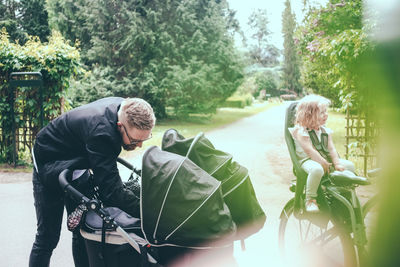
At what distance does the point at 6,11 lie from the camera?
2945 cm

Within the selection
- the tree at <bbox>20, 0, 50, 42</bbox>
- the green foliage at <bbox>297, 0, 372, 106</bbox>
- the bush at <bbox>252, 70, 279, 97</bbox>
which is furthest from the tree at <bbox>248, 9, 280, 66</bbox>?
the green foliage at <bbox>297, 0, 372, 106</bbox>

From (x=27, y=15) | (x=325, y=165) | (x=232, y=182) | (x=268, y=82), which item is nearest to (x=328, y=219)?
(x=325, y=165)

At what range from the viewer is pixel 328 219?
10.9 feet

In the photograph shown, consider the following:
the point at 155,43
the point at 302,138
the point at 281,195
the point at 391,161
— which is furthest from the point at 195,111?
the point at 391,161

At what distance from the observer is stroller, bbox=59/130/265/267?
2.34 metres

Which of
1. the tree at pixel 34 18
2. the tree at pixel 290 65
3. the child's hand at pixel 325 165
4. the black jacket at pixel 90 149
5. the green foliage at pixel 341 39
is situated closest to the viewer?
the black jacket at pixel 90 149

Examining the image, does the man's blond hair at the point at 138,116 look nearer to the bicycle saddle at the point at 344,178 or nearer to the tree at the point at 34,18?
the bicycle saddle at the point at 344,178

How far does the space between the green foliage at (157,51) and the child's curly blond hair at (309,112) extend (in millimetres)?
16265

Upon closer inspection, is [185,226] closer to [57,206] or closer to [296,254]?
[57,206]

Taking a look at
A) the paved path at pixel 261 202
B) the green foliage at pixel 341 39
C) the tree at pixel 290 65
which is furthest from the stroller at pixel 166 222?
the tree at pixel 290 65

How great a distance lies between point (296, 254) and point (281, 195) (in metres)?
2.78

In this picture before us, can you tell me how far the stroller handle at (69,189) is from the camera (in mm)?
2615

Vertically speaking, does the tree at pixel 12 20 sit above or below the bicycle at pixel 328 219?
above

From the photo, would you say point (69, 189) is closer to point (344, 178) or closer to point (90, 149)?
point (90, 149)
